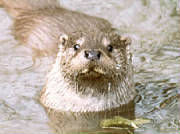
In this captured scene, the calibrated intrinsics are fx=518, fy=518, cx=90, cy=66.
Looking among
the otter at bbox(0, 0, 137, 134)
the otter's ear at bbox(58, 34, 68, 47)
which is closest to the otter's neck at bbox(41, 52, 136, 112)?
the otter at bbox(0, 0, 137, 134)

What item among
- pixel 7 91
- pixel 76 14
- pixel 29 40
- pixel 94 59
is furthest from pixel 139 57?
pixel 94 59

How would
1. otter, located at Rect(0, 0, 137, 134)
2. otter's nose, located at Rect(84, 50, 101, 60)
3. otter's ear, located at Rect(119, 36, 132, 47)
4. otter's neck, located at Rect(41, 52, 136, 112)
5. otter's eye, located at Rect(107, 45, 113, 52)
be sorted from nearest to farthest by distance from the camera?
1. otter's nose, located at Rect(84, 50, 101, 60)
2. otter, located at Rect(0, 0, 137, 134)
3. otter's eye, located at Rect(107, 45, 113, 52)
4. otter's neck, located at Rect(41, 52, 136, 112)
5. otter's ear, located at Rect(119, 36, 132, 47)

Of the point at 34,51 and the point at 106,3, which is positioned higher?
the point at 106,3

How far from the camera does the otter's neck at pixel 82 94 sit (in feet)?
15.7

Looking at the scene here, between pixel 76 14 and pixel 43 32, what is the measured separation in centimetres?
56

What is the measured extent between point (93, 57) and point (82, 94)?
26.7 inches

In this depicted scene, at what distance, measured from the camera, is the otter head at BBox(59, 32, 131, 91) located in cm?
431

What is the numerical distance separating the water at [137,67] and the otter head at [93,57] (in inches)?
20.0

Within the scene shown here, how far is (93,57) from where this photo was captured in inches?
167

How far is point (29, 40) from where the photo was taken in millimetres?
6262

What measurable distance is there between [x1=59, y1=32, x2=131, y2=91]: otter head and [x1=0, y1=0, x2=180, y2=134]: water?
1.67 feet

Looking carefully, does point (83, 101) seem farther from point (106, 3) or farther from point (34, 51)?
point (106, 3)

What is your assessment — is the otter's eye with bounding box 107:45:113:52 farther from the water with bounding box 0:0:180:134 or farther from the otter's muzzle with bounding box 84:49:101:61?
the water with bounding box 0:0:180:134

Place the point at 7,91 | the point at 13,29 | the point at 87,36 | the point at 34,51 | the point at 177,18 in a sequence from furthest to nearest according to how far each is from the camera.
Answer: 1. the point at 177,18
2. the point at 13,29
3. the point at 34,51
4. the point at 7,91
5. the point at 87,36
